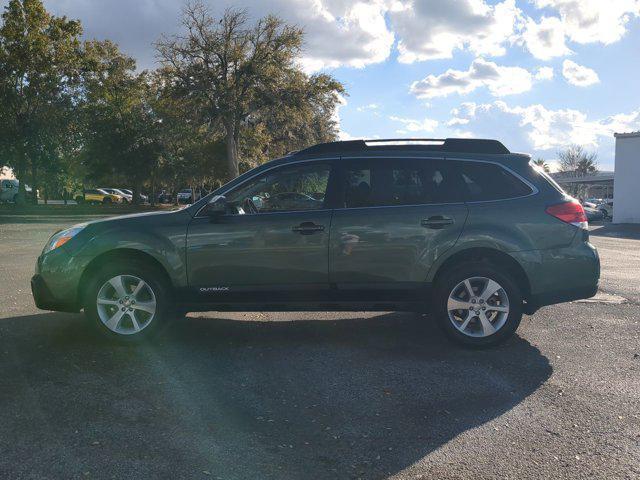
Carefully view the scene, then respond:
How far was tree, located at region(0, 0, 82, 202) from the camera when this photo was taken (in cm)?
3272

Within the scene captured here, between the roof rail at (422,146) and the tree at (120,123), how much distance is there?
36.6 metres

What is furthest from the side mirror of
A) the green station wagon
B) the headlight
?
the headlight

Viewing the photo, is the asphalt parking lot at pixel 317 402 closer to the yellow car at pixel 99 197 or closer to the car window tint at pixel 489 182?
the car window tint at pixel 489 182

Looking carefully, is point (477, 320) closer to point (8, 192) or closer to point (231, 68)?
point (231, 68)

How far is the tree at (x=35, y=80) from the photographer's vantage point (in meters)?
32.7

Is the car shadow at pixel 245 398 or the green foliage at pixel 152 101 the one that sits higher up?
the green foliage at pixel 152 101

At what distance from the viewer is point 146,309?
216 inches

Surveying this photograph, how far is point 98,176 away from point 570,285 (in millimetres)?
43450

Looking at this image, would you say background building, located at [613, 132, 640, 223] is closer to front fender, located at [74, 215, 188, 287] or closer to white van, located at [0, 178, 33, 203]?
front fender, located at [74, 215, 188, 287]

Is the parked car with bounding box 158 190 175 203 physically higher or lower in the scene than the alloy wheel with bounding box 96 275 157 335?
higher

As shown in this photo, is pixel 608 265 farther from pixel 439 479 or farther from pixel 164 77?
pixel 164 77

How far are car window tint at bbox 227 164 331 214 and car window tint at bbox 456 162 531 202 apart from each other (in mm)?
1343

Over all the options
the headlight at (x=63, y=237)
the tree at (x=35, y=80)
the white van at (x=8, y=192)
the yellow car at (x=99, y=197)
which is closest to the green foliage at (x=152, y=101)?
the tree at (x=35, y=80)

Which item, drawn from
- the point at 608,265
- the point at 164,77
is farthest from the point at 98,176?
the point at 608,265
